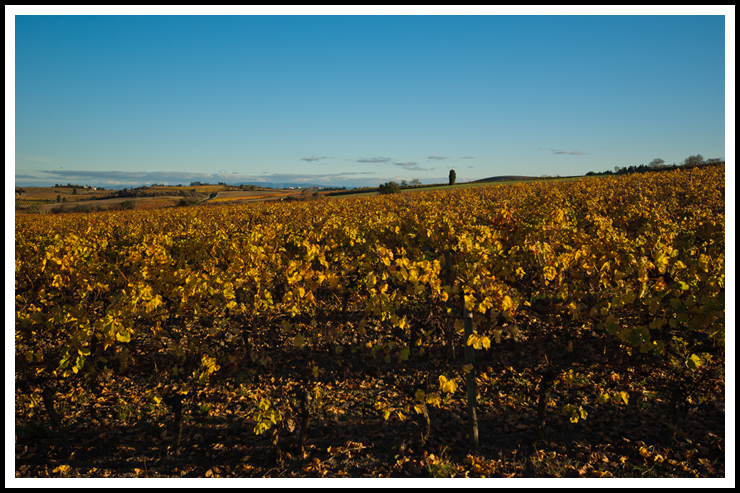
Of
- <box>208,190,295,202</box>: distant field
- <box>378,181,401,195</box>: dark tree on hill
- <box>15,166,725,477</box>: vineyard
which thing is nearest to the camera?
<box>15,166,725,477</box>: vineyard

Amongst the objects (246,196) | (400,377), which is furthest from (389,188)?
(400,377)

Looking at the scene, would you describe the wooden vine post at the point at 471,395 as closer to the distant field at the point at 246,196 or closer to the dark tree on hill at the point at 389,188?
Result: the dark tree on hill at the point at 389,188

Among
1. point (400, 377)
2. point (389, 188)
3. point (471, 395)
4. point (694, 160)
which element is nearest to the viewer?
point (471, 395)

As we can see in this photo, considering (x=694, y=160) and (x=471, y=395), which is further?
(x=694, y=160)

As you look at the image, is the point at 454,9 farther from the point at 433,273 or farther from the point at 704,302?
the point at 704,302

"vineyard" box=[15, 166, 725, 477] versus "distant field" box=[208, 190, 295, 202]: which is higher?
"distant field" box=[208, 190, 295, 202]

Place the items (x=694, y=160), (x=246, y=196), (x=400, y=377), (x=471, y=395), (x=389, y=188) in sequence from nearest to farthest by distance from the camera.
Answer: (x=471, y=395), (x=400, y=377), (x=694, y=160), (x=389, y=188), (x=246, y=196)

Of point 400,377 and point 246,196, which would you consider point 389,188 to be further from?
point 400,377

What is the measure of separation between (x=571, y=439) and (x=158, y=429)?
4553mm

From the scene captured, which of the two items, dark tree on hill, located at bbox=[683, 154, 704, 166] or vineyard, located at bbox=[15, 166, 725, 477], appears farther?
dark tree on hill, located at bbox=[683, 154, 704, 166]

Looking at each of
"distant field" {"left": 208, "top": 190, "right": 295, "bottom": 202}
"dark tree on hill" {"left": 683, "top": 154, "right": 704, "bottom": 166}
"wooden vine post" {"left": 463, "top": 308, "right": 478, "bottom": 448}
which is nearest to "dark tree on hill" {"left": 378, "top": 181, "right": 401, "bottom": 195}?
"distant field" {"left": 208, "top": 190, "right": 295, "bottom": 202}

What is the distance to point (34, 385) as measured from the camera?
16.2ft

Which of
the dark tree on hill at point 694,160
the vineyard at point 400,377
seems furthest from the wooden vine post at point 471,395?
the dark tree on hill at point 694,160

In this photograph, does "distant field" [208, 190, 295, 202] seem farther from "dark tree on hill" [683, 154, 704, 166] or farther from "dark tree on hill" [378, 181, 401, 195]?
"dark tree on hill" [683, 154, 704, 166]
